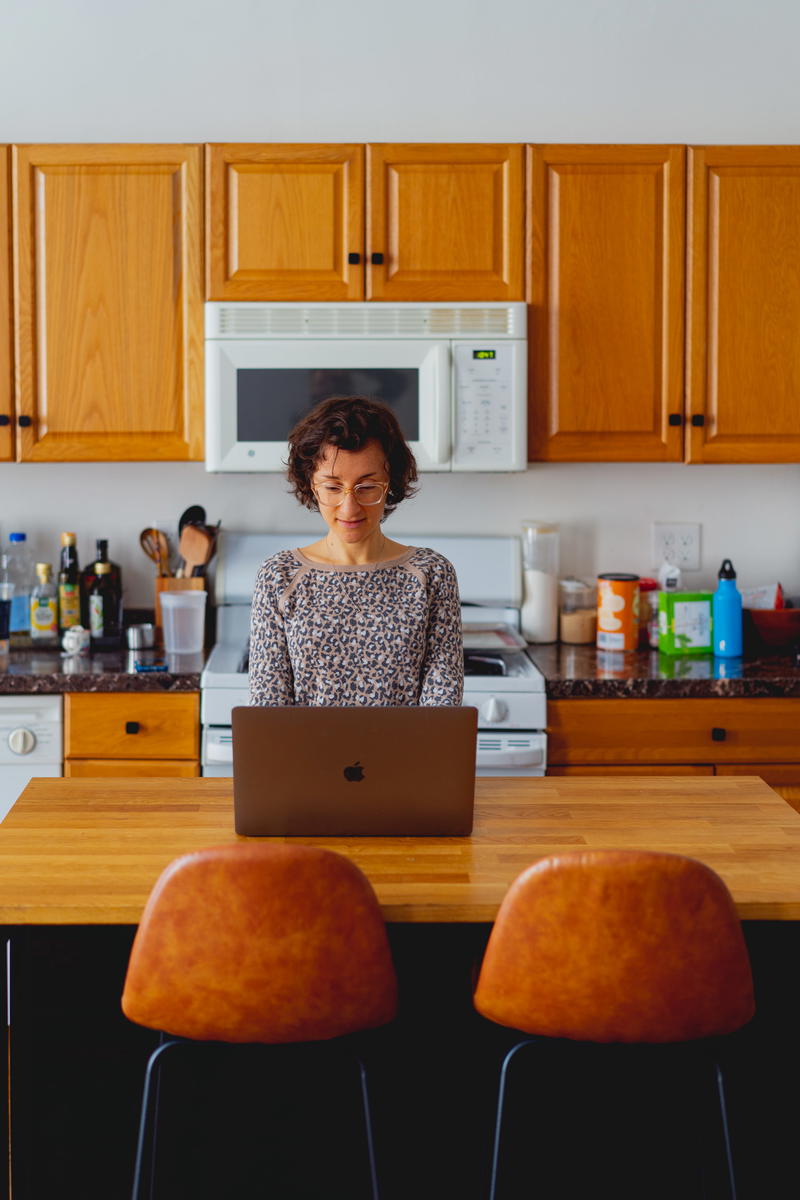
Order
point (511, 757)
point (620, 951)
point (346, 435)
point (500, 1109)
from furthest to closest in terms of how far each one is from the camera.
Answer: point (511, 757) → point (346, 435) → point (500, 1109) → point (620, 951)

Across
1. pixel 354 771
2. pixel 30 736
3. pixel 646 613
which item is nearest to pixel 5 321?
pixel 30 736

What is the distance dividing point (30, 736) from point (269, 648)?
1110mm

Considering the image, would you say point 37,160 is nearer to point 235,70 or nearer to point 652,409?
point 235,70

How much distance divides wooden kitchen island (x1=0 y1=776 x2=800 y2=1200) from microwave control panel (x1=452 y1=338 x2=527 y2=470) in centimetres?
149

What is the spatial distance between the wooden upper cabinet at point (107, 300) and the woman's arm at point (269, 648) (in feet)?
3.82

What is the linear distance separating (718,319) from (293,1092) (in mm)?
2263

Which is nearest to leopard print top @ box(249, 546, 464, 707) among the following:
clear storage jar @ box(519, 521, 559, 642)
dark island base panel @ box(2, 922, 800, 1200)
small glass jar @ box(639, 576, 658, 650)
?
dark island base panel @ box(2, 922, 800, 1200)

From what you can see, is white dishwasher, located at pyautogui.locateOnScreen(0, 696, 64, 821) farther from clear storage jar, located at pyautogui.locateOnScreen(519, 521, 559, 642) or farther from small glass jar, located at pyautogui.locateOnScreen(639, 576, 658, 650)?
small glass jar, located at pyautogui.locateOnScreen(639, 576, 658, 650)

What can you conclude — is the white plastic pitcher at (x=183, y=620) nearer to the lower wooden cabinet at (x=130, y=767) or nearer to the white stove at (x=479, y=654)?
the white stove at (x=479, y=654)

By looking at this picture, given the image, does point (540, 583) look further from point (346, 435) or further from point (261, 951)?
point (261, 951)

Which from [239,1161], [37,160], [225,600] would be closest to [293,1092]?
[239,1161]

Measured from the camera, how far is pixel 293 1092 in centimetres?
172

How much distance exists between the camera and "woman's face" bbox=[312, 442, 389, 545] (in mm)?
2078

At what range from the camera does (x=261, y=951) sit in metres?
1.40
